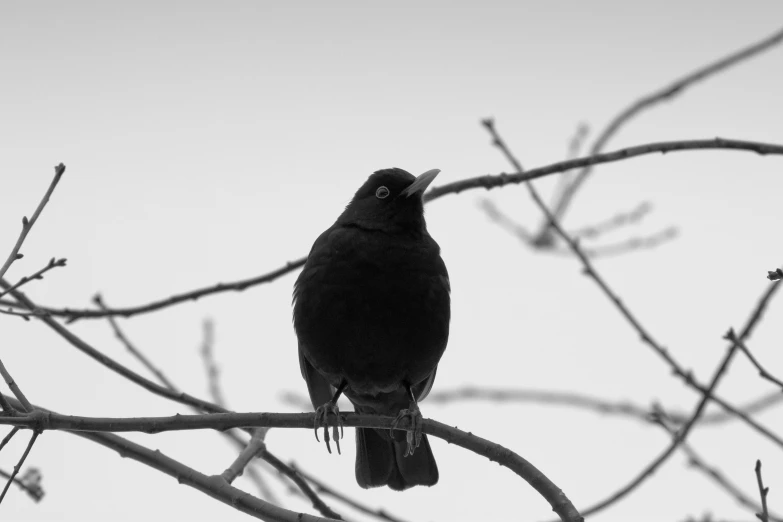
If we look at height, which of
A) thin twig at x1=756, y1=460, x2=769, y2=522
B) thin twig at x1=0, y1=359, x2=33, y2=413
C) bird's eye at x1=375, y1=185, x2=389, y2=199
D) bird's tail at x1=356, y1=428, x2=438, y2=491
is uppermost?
bird's eye at x1=375, y1=185, x2=389, y2=199

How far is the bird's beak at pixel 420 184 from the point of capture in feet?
19.1

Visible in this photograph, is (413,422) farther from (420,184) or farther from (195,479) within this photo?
(420,184)

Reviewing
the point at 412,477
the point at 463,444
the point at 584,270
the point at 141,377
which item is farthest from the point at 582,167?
the point at 141,377

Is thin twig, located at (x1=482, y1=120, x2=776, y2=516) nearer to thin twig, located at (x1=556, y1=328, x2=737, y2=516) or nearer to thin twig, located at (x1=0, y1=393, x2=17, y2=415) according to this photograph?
thin twig, located at (x1=556, y1=328, x2=737, y2=516)

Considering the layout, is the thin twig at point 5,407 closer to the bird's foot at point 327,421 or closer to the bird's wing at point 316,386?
the bird's foot at point 327,421

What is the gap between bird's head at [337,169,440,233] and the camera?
5.70 meters

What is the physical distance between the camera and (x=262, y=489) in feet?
17.5

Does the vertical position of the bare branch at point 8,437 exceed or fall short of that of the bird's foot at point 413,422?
it falls short

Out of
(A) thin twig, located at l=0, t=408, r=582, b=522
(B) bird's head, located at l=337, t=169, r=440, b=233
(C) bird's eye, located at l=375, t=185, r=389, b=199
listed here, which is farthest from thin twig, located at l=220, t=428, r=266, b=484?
(C) bird's eye, located at l=375, t=185, r=389, b=199

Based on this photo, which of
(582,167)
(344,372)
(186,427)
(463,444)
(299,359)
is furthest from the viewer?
(299,359)

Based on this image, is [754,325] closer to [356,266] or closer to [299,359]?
[356,266]

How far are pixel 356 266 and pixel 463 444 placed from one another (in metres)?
1.60

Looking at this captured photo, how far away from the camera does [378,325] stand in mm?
5074

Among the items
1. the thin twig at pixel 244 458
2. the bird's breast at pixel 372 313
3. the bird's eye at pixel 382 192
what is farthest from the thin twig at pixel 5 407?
the bird's eye at pixel 382 192
